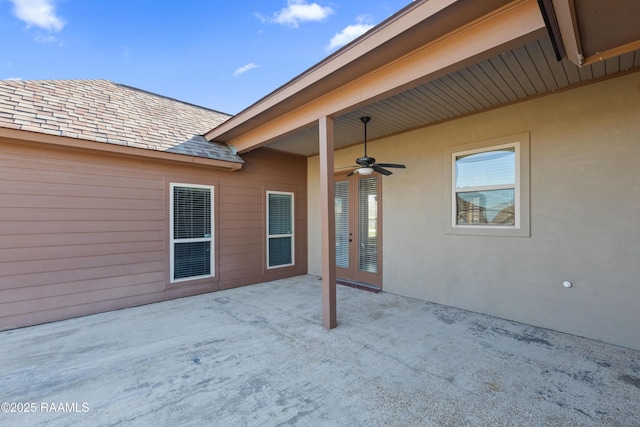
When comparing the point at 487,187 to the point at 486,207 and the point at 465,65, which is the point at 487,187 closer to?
the point at 486,207

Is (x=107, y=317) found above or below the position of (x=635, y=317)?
below

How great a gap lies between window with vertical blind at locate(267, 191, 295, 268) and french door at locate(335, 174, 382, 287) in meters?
1.18

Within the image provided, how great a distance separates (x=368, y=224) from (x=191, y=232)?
334cm

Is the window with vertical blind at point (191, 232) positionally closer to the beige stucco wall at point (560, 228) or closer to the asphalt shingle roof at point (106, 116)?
the asphalt shingle roof at point (106, 116)

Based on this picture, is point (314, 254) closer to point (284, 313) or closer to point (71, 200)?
point (284, 313)

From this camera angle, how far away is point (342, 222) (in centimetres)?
612

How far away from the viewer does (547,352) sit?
2889mm

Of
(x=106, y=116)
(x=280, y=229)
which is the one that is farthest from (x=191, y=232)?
(x=106, y=116)

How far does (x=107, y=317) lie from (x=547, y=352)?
546 cm

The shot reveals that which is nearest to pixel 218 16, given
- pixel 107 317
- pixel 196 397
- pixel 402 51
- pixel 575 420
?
pixel 402 51

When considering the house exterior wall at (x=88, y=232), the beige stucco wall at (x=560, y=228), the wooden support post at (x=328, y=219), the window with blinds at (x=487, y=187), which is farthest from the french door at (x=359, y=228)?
the house exterior wall at (x=88, y=232)

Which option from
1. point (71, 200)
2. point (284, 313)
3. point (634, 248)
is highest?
point (71, 200)

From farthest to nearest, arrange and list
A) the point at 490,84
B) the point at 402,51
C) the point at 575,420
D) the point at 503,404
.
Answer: the point at 490,84, the point at 402,51, the point at 503,404, the point at 575,420

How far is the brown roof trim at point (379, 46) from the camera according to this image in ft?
6.93
